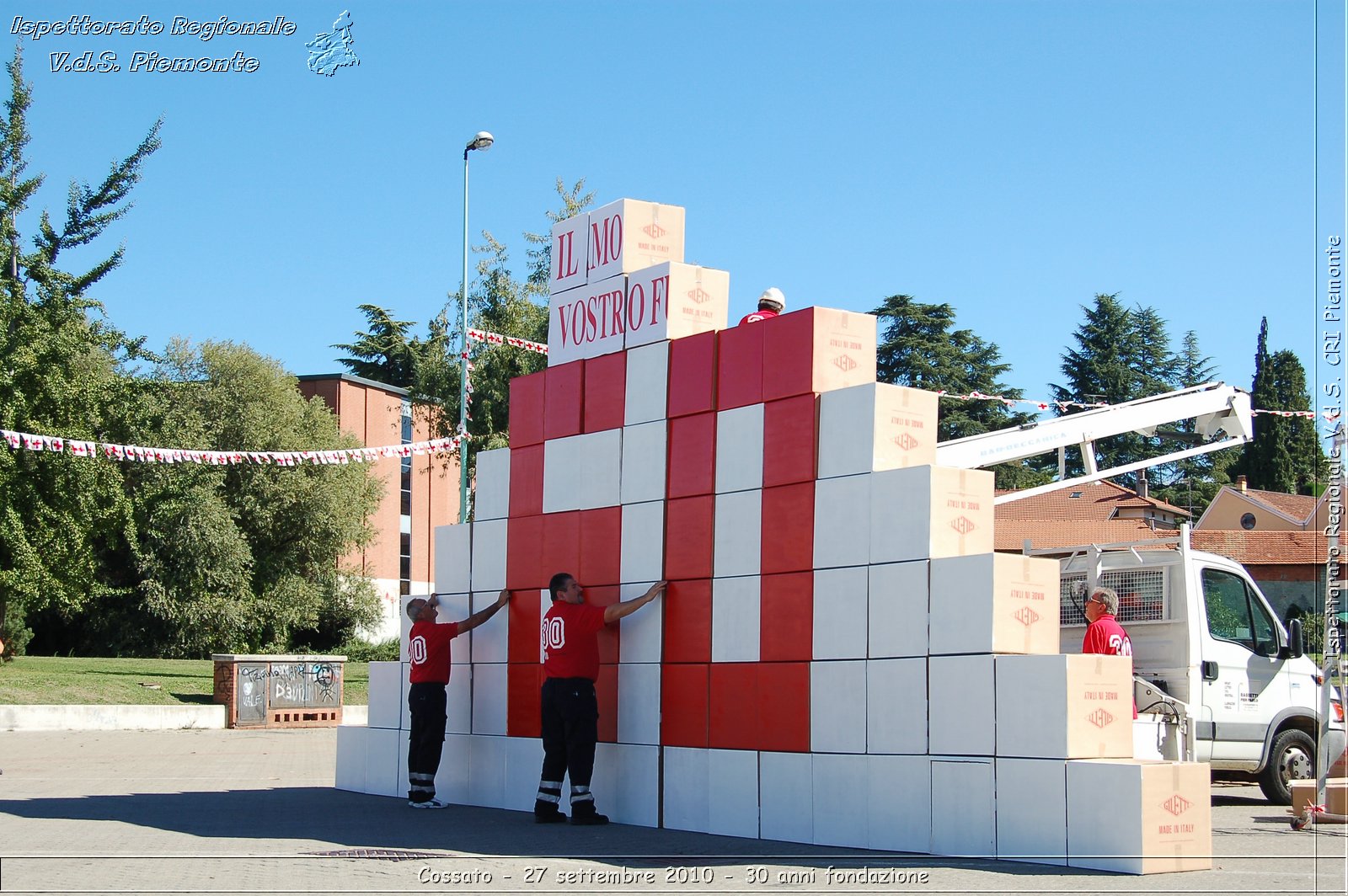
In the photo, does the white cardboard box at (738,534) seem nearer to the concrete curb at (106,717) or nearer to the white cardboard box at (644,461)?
the white cardboard box at (644,461)

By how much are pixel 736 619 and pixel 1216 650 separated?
4.88 m

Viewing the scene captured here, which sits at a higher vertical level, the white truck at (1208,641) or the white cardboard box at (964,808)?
the white truck at (1208,641)

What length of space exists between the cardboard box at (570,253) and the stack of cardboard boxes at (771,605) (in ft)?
0.11

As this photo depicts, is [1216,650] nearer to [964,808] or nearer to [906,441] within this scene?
[906,441]

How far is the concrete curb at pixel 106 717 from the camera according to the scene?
22.9m

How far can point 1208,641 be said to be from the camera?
12.0 meters

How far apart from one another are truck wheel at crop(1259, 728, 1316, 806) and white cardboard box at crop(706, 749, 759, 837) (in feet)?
18.2

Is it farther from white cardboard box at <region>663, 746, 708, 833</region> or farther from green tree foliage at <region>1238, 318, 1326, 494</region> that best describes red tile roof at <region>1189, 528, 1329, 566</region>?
white cardboard box at <region>663, 746, 708, 833</region>

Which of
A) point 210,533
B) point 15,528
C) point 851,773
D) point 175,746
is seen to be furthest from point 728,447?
point 210,533

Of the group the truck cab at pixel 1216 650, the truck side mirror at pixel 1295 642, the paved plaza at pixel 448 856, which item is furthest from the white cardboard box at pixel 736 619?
the truck side mirror at pixel 1295 642

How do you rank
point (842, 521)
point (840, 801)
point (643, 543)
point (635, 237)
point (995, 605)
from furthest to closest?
point (635, 237), point (643, 543), point (842, 521), point (840, 801), point (995, 605)

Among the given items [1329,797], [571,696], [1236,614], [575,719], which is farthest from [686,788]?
[1236,614]

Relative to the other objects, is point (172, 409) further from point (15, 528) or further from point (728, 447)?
point (728, 447)

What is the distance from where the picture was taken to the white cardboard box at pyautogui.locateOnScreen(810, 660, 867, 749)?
9078 millimetres
